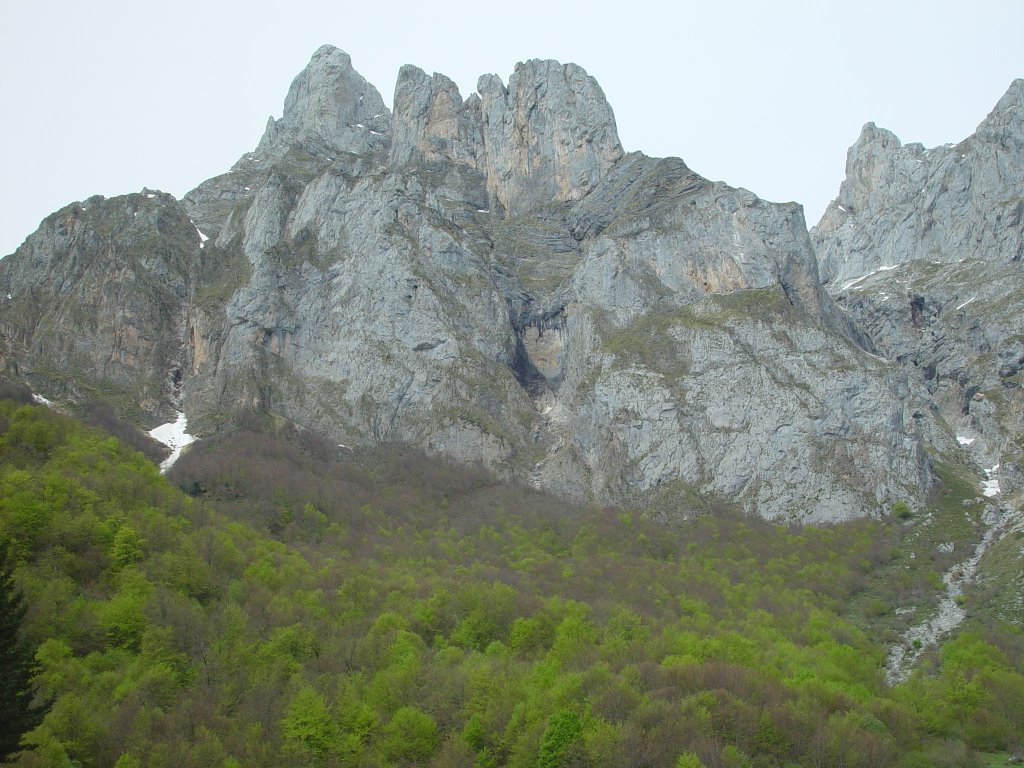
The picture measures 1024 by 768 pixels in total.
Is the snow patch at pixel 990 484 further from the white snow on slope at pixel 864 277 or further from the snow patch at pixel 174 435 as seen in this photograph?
the snow patch at pixel 174 435

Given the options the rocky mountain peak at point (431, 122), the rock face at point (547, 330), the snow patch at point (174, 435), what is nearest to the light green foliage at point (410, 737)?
the rock face at point (547, 330)

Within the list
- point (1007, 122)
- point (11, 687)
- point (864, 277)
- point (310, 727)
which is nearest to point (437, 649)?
point (310, 727)

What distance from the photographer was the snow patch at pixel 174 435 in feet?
410

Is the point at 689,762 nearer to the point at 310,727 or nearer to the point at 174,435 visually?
the point at 310,727

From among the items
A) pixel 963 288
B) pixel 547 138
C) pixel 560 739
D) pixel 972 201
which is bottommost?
pixel 560 739

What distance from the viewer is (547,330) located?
148 metres

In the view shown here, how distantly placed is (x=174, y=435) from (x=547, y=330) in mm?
59062

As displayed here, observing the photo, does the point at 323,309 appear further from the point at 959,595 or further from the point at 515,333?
the point at 959,595

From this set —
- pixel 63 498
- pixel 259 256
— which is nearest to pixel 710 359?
pixel 259 256

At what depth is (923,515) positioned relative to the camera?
103 meters

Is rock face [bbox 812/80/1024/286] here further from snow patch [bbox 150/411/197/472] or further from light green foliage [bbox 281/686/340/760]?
light green foliage [bbox 281/686/340/760]

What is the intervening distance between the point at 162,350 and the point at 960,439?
121 metres

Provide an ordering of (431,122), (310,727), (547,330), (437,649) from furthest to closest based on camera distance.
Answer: (431,122), (547,330), (437,649), (310,727)

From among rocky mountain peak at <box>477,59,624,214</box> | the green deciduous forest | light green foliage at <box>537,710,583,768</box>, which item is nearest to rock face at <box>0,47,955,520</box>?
rocky mountain peak at <box>477,59,624,214</box>
